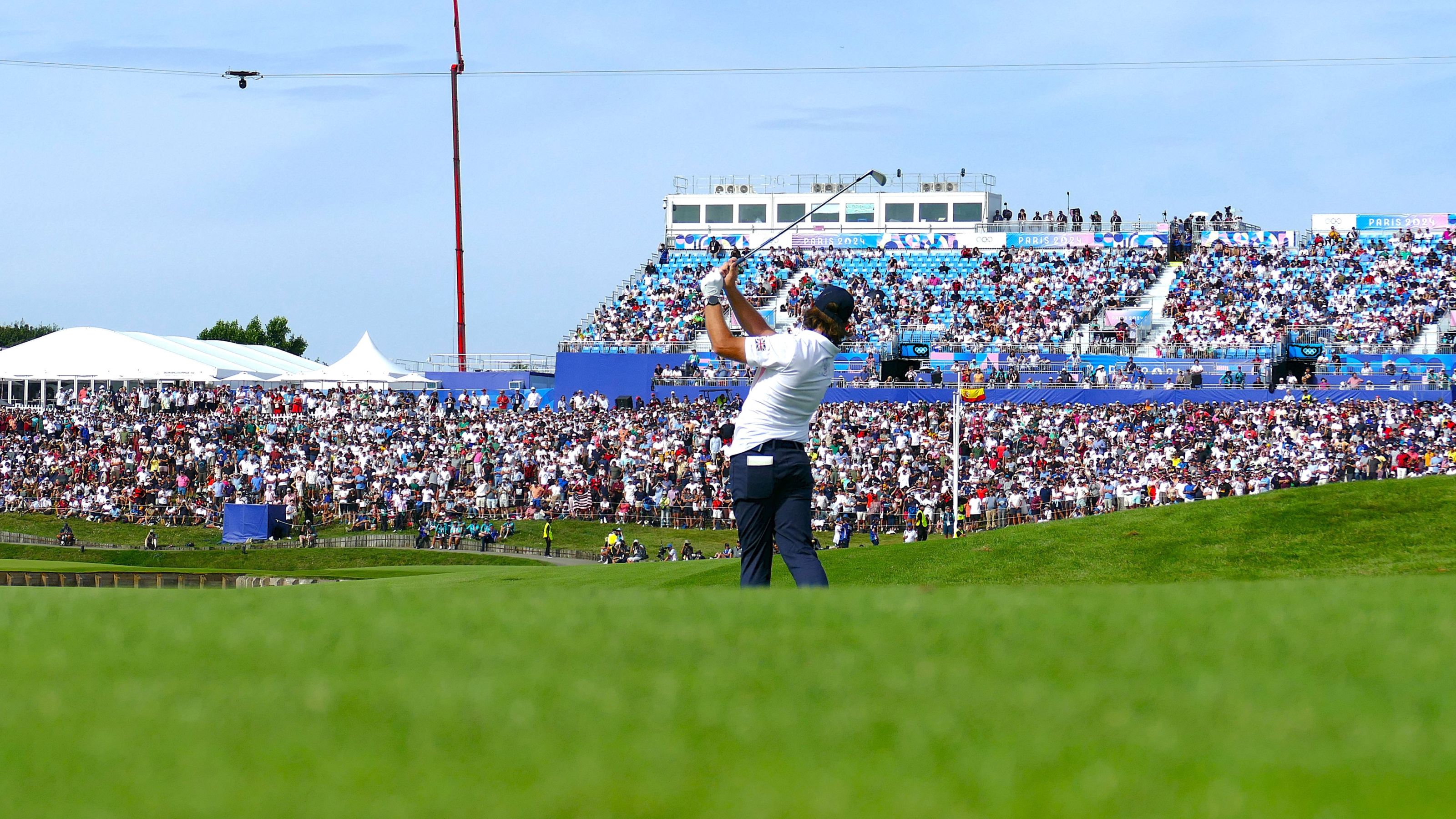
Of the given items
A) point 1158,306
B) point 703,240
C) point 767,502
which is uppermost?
point 703,240

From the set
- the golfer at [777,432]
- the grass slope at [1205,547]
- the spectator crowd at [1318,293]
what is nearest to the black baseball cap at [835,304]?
the golfer at [777,432]

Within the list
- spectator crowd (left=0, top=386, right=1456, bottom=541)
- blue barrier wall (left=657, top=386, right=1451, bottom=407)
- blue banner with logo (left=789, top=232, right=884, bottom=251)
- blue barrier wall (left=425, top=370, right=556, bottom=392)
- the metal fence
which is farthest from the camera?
blue banner with logo (left=789, top=232, right=884, bottom=251)

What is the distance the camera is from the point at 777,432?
7.74 metres

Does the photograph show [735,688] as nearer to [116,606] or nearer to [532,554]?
[116,606]

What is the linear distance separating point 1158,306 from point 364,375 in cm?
2908

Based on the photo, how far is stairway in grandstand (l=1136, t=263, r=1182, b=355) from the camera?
51000 mm

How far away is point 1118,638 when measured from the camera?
4.21m

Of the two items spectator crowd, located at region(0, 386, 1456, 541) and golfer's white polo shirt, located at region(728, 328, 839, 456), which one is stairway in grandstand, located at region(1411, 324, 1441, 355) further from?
golfer's white polo shirt, located at region(728, 328, 839, 456)

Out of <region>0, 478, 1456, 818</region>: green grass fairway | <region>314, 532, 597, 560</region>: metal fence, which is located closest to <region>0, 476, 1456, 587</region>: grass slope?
<region>0, 478, 1456, 818</region>: green grass fairway

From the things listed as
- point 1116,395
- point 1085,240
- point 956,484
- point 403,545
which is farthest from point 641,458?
point 1085,240

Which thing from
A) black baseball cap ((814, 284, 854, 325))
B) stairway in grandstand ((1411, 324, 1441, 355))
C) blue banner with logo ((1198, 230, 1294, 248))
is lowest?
black baseball cap ((814, 284, 854, 325))

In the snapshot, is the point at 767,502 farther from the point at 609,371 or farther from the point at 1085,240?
the point at 1085,240

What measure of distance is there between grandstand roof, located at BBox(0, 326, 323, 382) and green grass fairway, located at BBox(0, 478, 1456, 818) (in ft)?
165

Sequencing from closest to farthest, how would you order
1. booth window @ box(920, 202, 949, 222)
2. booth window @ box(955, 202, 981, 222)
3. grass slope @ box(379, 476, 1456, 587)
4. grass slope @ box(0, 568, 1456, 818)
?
grass slope @ box(0, 568, 1456, 818) < grass slope @ box(379, 476, 1456, 587) < booth window @ box(955, 202, 981, 222) < booth window @ box(920, 202, 949, 222)
